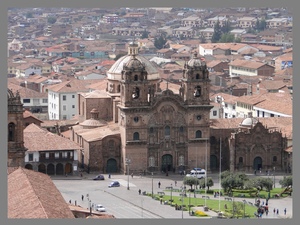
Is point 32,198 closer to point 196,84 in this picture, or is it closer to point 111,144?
point 111,144

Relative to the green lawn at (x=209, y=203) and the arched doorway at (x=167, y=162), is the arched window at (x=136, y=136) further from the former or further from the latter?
the green lawn at (x=209, y=203)

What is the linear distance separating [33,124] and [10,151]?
87.7 feet

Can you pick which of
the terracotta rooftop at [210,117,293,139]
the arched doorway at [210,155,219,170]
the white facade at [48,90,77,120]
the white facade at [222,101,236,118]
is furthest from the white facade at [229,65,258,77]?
the arched doorway at [210,155,219,170]

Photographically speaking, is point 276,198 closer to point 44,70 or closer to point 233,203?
point 233,203

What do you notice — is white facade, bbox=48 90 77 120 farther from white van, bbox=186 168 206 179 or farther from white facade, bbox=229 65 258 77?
white facade, bbox=229 65 258 77

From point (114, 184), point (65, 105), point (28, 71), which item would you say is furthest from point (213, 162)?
point (28, 71)

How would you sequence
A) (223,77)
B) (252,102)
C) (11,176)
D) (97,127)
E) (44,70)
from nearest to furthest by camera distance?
(11,176)
(97,127)
(252,102)
(223,77)
(44,70)

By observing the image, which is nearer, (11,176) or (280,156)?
(11,176)

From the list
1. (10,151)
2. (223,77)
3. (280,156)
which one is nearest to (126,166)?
(280,156)

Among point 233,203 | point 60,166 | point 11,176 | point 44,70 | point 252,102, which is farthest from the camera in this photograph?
point 44,70

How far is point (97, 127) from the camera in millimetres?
105062

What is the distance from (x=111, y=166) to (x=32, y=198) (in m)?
32.4

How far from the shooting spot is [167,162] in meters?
101

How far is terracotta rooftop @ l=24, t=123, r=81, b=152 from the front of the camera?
97.6 m
